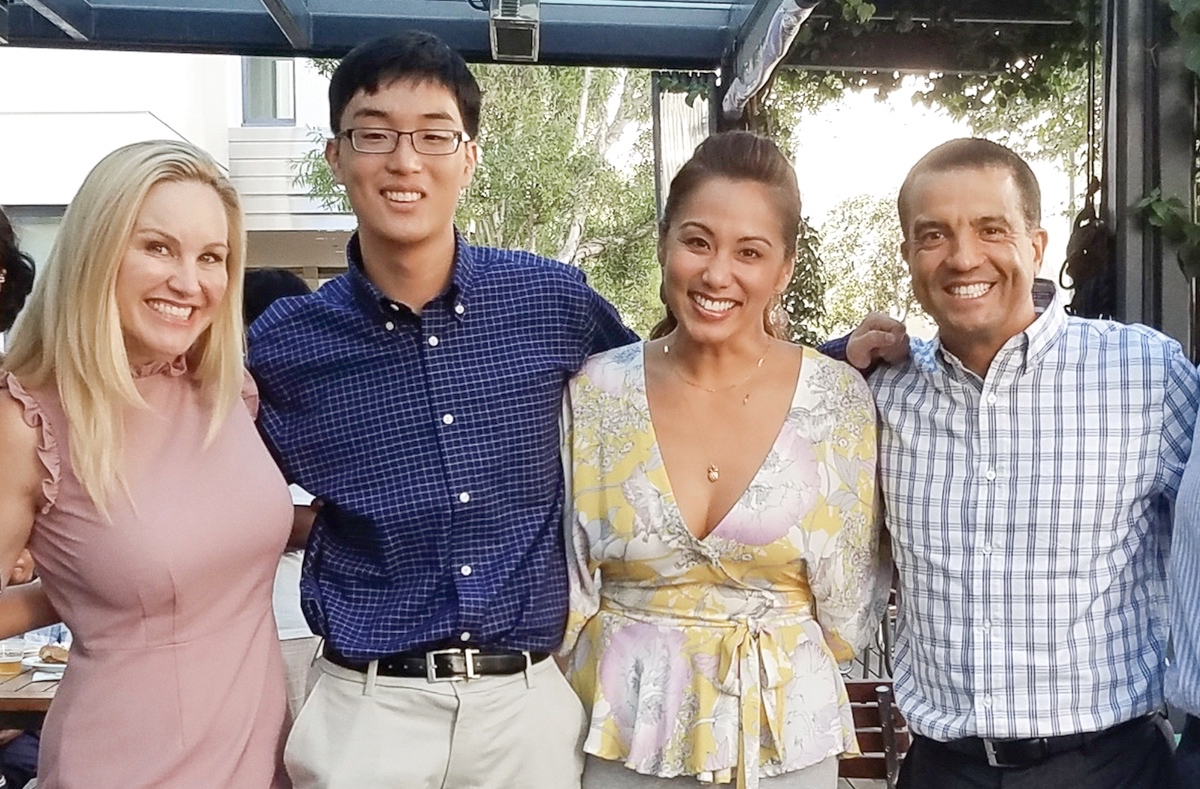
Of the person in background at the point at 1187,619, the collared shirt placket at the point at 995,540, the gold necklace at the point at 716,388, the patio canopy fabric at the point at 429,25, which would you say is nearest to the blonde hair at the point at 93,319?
the gold necklace at the point at 716,388

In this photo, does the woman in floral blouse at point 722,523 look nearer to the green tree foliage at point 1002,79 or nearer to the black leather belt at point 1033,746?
the black leather belt at point 1033,746

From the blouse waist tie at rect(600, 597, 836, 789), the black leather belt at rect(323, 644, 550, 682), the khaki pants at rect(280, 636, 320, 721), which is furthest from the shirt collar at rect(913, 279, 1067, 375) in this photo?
the khaki pants at rect(280, 636, 320, 721)

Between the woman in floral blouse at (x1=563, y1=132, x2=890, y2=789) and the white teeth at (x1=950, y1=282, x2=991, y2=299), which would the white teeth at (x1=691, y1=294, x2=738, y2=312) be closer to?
the woman in floral blouse at (x1=563, y1=132, x2=890, y2=789)

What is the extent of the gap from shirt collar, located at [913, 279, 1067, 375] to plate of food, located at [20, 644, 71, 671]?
2.94 metres

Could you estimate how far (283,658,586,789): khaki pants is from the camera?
1.91 meters

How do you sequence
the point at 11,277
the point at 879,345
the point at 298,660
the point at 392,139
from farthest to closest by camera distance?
1. the point at 11,277
2. the point at 298,660
3. the point at 879,345
4. the point at 392,139

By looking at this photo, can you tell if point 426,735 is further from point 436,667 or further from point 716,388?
point 716,388

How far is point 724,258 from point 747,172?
0.16 meters

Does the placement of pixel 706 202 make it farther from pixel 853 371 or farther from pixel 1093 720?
pixel 1093 720

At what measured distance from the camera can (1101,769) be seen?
1.93 metres

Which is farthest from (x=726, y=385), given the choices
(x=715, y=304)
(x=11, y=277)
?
(x=11, y=277)

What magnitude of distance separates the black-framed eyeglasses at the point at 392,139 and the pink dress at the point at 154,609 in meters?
0.56

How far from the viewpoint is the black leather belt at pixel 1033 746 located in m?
1.93

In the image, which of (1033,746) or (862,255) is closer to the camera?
(1033,746)
